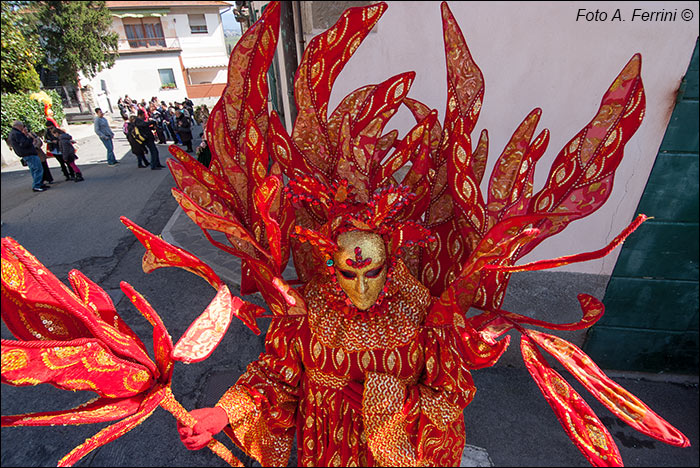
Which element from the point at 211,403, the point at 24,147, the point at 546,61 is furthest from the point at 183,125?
the point at 546,61

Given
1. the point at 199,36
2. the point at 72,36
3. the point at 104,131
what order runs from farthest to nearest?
the point at 199,36 < the point at 72,36 < the point at 104,131

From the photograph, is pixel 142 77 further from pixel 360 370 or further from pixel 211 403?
pixel 360 370

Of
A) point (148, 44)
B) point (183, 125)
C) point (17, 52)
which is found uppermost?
point (148, 44)

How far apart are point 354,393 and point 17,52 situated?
470 inches

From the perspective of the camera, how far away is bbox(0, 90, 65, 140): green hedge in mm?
9237

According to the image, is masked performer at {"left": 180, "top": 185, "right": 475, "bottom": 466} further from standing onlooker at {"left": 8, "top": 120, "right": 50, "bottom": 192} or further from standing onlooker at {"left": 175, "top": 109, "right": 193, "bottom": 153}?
standing onlooker at {"left": 175, "top": 109, "right": 193, "bottom": 153}

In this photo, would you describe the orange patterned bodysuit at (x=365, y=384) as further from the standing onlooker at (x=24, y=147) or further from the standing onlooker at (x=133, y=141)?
the standing onlooker at (x=133, y=141)

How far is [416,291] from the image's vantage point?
1322mm

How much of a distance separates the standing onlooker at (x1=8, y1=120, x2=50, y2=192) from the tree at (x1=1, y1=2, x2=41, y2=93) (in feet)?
9.82

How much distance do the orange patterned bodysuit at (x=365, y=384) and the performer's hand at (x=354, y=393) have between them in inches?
0.9

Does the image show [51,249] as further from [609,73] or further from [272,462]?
[609,73]

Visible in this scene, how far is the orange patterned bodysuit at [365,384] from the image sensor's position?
1283 mm

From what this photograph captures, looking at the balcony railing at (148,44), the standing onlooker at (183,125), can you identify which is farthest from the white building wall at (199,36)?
the standing onlooker at (183,125)

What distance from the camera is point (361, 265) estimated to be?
3.76 ft
